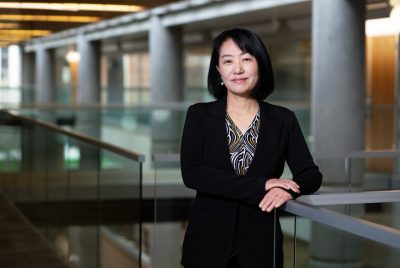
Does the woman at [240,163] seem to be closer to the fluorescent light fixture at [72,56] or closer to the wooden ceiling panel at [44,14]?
the wooden ceiling panel at [44,14]

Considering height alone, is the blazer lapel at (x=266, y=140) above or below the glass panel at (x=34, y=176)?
above

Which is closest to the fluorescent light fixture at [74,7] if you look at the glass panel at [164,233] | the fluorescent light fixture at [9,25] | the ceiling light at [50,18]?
the ceiling light at [50,18]

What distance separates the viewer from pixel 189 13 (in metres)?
16.7

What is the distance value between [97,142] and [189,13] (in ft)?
38.7

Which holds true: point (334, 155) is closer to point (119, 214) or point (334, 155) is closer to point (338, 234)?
point (119, 214)

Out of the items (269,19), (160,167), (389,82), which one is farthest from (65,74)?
(160,167)

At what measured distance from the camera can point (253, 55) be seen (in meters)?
2.48

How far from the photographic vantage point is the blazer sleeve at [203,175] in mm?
2391

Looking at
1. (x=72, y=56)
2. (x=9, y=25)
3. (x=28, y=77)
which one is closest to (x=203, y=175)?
(x=9, y=25)

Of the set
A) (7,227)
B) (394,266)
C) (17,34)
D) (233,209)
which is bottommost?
(7,227)

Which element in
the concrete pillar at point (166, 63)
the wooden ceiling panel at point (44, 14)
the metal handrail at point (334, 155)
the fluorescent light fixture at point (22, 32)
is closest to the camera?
the metal handrail at point (334, 155)

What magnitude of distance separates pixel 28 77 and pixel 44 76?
2.92 meters

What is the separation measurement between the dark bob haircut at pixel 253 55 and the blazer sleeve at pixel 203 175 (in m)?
0.14

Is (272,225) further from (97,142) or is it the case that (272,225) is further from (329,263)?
(97,142)
